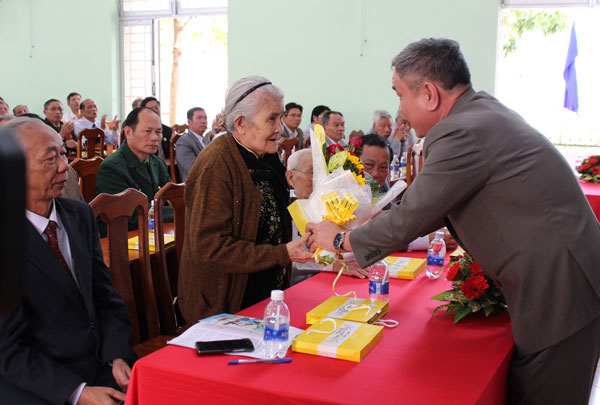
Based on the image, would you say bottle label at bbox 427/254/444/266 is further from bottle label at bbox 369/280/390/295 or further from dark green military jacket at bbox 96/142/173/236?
dark green military jacket at bbox 96/142/173/236

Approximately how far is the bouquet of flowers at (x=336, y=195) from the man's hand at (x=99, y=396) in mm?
745

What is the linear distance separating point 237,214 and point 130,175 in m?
1.89

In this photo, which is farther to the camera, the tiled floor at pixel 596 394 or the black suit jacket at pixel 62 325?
the tiled floor at pixel 596 394

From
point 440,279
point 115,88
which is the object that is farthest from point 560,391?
point 115,88

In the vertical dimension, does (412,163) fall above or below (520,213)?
below

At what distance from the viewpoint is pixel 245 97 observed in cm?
209

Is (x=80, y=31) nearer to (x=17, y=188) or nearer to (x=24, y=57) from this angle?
(x=24, y=57)

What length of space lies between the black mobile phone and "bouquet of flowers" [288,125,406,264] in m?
0.49

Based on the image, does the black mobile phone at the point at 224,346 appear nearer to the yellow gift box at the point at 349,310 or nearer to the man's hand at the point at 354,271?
the yellow gift box at the point at 349,310

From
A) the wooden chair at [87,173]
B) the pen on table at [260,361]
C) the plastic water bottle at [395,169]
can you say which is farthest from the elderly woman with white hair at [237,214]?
the plastic water bottle at [395,169]

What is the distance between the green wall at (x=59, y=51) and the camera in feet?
36.1

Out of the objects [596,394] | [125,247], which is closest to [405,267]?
[125,247]

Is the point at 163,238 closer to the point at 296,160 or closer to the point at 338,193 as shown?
the point at 296,160

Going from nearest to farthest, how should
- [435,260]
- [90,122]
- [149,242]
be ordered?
[435,260] < [149,242] < [90,122]
